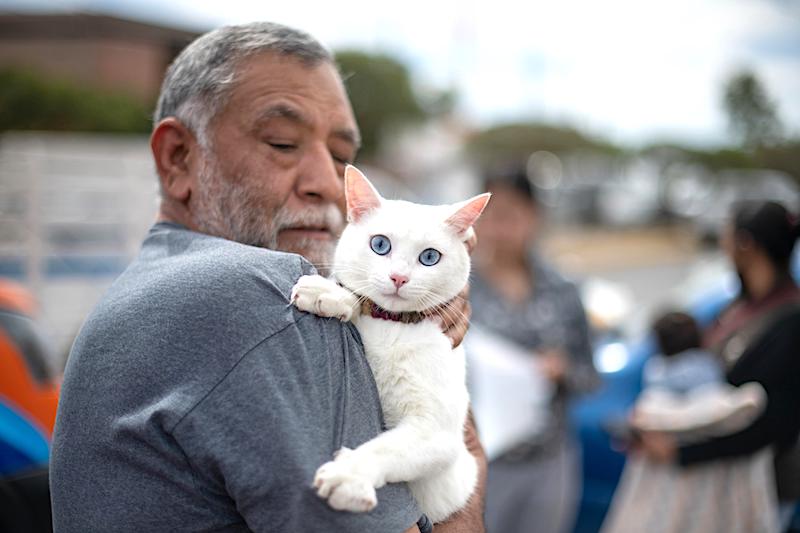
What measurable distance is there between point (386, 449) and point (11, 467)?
244 centimetres

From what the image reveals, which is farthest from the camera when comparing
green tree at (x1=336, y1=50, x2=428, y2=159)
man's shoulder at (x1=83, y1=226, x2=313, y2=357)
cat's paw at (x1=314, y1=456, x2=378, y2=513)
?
green tree at (x1=336, y1=50, x2=428, y2=159)

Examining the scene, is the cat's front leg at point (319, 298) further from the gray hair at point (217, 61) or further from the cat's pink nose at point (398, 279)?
the gray hair at point (217, 61)

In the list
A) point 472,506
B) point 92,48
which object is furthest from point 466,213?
point 92,48

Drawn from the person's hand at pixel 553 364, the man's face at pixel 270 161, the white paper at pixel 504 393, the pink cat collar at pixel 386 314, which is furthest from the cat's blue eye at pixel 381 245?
the person's hand at pixel 553 364

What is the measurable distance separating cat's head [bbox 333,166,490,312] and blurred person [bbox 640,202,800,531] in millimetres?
1917

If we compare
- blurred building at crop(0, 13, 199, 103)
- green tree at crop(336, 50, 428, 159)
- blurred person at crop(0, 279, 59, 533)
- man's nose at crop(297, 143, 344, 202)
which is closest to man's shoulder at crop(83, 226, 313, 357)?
man's nose at crop(297, 143, 344, 202)

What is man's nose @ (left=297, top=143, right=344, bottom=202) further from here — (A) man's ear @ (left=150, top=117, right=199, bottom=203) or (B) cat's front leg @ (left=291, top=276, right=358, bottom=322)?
(B) cat's front leg @ (left=291, top=276, right=358, bottom=322)

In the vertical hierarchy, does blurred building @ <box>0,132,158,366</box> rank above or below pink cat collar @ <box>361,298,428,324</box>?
below

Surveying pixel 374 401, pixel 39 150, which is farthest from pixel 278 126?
pixel 39 150

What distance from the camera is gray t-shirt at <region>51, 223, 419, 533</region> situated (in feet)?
3.96

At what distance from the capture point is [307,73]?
184cm

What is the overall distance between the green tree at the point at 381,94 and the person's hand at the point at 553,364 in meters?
27.9

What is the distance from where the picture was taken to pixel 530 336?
3701 mm

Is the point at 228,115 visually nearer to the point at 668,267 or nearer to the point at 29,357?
the point at 29,357
